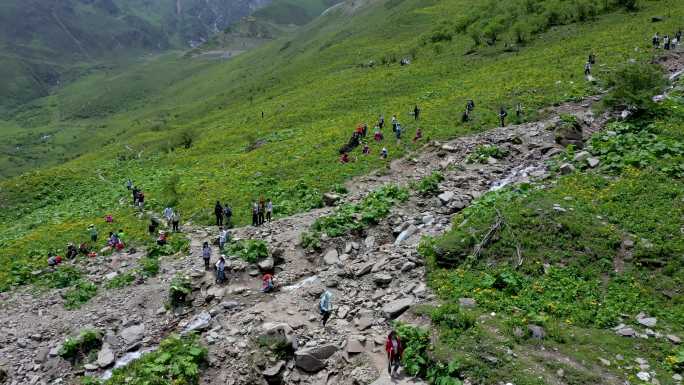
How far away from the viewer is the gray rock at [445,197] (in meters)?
25.8

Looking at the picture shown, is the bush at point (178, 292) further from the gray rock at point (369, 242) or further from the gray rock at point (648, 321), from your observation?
the gray rock at point (648, 321)

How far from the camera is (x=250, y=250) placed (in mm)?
24344

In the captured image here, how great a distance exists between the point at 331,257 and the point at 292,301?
411 cm

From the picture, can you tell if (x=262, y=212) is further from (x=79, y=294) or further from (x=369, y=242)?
(x=79, y=294)

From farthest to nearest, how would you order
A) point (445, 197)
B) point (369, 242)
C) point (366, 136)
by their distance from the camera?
point (366, 136) → point (445, 197) → point (369, 242)

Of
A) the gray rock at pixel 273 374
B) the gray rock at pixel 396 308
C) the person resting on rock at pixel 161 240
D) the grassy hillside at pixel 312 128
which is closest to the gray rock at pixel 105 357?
the gray rock at pixel 273 374

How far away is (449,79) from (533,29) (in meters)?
17.5

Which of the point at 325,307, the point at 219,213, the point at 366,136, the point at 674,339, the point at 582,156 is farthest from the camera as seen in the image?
the point at 366,136

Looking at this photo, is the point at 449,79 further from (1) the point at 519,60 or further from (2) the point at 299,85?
(2) the point at 299,85

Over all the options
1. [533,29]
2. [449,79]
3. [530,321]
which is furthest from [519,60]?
[530,321]

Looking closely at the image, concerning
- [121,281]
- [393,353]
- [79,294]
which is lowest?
[121,281]

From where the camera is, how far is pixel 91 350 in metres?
20.0

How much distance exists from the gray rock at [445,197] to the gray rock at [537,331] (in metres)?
11.6

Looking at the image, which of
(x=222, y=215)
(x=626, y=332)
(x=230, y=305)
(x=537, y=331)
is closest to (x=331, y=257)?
(x=230, y=305)
